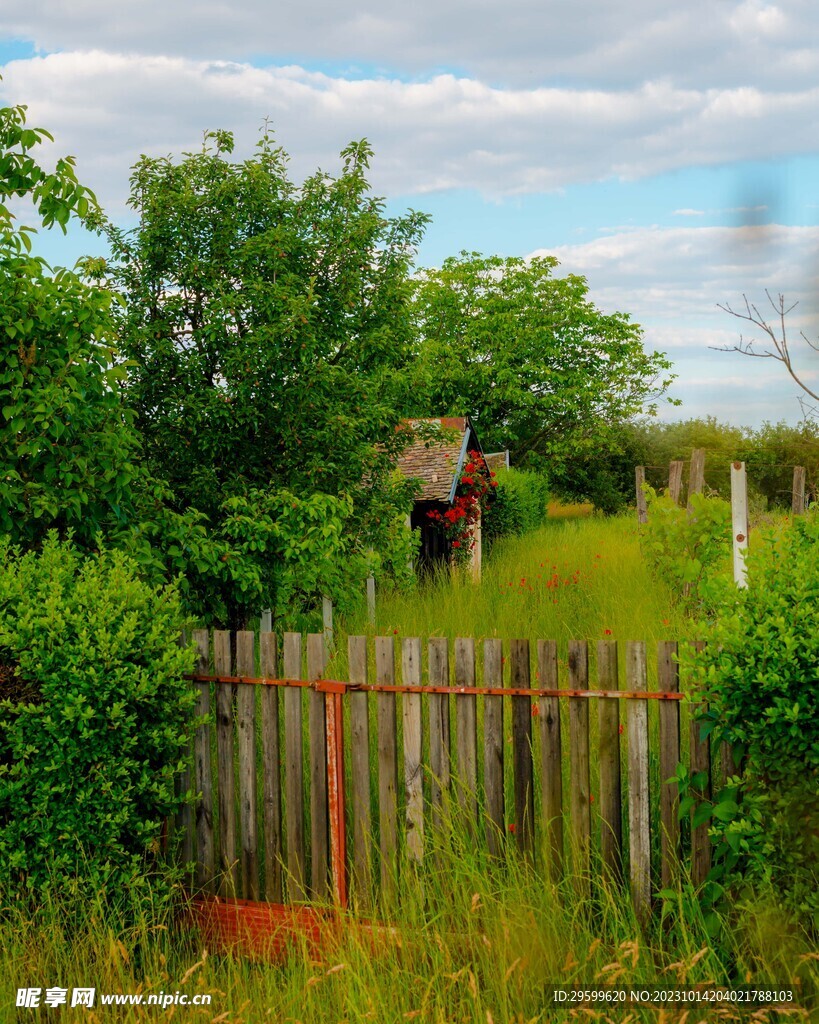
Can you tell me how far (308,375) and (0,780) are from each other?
448 cm

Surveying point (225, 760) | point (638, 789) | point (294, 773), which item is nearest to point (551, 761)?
point (638, 789)

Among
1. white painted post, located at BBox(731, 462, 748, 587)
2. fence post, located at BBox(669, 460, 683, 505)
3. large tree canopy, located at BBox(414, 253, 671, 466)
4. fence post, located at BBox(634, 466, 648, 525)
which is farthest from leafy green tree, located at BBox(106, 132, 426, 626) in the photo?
large tree canopy, located at BBox(414, 253, 671, 466)

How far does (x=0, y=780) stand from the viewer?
4.84 m

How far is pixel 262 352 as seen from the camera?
8.07m

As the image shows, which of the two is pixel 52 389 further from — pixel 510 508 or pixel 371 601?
pixel 510 508

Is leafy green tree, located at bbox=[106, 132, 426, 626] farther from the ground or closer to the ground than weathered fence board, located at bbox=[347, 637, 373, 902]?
farther from the ground

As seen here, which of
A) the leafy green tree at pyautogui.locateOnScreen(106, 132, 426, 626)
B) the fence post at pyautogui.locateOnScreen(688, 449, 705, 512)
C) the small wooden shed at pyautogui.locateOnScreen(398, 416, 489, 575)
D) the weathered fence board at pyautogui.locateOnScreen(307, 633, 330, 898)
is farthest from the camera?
the small wooden shed at pyautogui.locateOnScreen(398, 416, 489, 575)

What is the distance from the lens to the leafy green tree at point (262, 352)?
8.06 meters

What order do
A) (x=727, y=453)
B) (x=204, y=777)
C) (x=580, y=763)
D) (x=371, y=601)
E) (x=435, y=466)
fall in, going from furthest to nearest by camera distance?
(x=727, y=453) < (x=435, y=466) < (x=371, y=601) < (x=204, y=777) < (x=580, y=763)

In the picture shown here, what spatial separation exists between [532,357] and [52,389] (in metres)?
38.1

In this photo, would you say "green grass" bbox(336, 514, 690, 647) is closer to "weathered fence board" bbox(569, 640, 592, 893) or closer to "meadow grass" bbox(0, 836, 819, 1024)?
"weathered fence board" bbox(569, 640, 592, 893)

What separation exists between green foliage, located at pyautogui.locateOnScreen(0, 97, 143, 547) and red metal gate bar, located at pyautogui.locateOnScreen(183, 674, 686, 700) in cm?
147

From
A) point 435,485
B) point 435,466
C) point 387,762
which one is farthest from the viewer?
point 435,466

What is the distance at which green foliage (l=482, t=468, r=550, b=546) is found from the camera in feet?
87.0
